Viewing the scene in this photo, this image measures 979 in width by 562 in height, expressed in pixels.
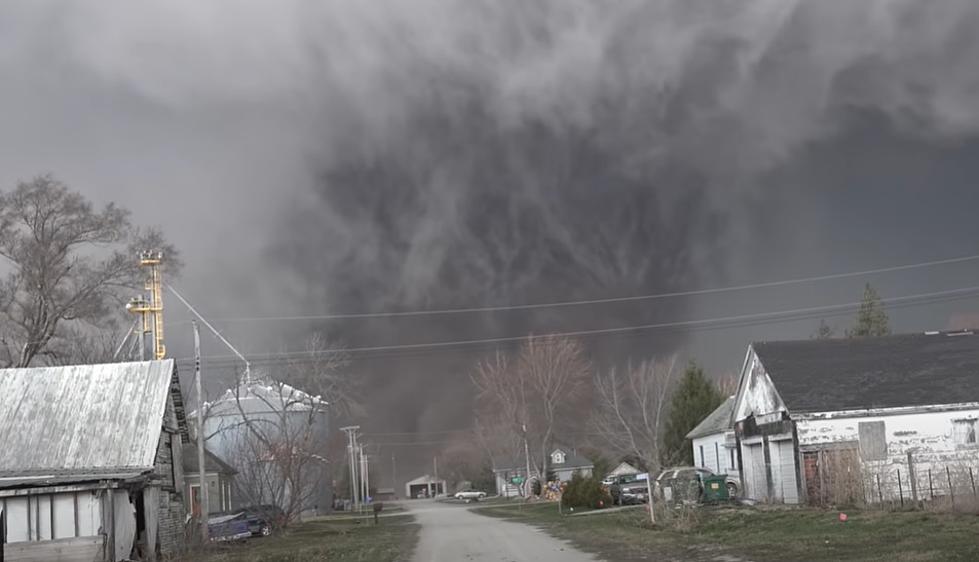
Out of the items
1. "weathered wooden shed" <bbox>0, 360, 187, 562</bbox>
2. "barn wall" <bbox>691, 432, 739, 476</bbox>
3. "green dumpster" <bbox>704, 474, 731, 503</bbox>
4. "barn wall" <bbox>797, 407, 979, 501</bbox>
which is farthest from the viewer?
"barn wall" <bbox>691, 432, 739, 476</bbox>

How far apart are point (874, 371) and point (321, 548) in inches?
862

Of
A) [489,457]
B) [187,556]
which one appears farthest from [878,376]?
[489,457]

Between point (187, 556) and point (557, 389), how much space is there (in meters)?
63.9

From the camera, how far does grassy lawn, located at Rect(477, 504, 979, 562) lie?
775 inches

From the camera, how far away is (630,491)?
55750 mm

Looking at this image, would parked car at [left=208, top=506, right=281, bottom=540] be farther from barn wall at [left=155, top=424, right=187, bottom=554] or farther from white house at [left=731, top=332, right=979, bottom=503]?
white house at [left=731, top=332, right=979, bottom=503]

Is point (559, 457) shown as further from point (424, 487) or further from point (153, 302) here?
point (424, 487)

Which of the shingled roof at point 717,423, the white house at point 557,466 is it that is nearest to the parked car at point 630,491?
the shingled roof at point 717,423

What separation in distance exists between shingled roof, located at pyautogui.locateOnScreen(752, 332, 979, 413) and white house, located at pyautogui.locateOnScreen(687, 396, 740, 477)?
857 cm

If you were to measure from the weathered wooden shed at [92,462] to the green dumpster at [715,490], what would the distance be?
21.8 meters

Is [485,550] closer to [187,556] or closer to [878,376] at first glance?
[187,556]

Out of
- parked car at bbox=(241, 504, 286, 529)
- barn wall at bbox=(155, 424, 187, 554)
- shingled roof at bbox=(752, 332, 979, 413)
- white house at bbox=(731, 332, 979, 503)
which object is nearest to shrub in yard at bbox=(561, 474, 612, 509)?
white house at bbox=(731, 332, 979, 503)

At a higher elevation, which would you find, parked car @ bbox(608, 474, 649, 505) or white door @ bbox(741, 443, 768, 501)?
white door @ bbox(741, 443, 768, 501)

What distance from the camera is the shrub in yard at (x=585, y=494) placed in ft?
182
